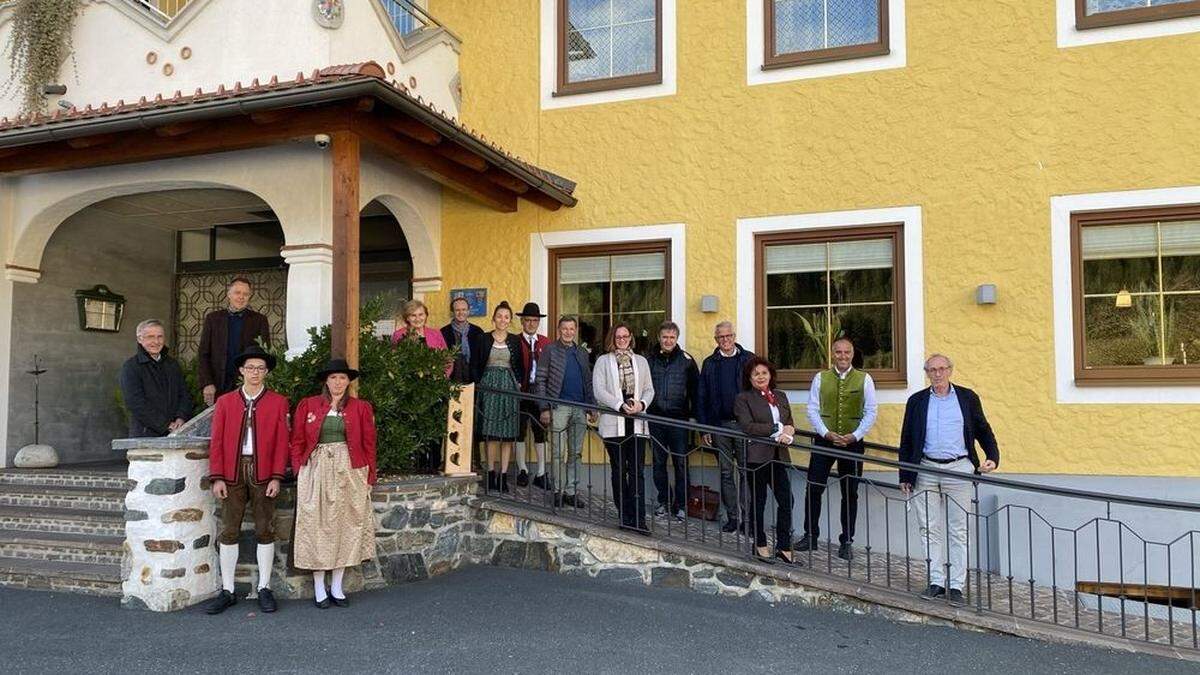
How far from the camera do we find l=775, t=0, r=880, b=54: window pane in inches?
288

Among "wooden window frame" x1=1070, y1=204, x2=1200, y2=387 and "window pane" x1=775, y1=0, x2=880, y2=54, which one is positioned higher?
"window pane" x1=775, y1=0, x2=880, y2=54

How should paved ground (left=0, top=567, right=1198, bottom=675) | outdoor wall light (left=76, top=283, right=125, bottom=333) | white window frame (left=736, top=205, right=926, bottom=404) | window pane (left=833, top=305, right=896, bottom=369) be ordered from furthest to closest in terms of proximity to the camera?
outdoor wall light (left=76, top=283, right=125, bottom=333), window pane (left=833, top=305, right=896, bottom=369), white window frame (left=736, top=205, right=926, bottom=404), paved ground (left=0, top=567, right=1198, bottom=675)

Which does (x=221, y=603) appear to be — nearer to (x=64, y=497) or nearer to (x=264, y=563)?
(x=264, y=563)

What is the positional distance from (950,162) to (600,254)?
3.07 meters

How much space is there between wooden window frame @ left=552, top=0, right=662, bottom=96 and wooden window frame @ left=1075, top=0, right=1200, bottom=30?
3.38 m

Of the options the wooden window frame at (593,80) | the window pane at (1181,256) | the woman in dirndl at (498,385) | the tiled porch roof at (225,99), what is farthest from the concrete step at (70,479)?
the window pane at (1181,256)

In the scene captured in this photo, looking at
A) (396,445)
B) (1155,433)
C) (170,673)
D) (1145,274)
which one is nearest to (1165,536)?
(1155,433)

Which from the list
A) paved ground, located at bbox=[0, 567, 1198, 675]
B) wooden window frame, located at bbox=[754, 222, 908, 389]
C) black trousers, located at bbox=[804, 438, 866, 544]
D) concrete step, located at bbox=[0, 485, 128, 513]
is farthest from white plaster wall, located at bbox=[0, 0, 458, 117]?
black trousers, located at bbox=[804, 438, 866, 544]

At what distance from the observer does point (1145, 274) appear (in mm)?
6566

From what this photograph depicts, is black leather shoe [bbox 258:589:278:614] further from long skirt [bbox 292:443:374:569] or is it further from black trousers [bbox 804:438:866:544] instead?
black trousers [bbox 804:438:866:544]

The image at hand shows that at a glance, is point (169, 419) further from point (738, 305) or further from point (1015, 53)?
point (1015, 53)

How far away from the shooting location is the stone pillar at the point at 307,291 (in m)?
6.52

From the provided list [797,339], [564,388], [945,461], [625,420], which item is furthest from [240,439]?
[797,339]

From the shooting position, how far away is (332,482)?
5.27 metres
